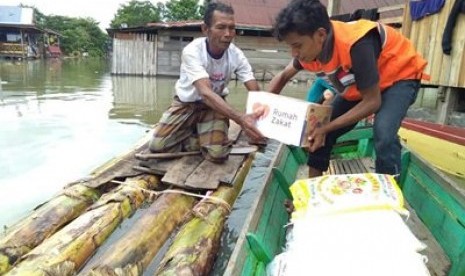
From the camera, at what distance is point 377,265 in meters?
1.48

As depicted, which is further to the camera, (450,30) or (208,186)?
(450,30)

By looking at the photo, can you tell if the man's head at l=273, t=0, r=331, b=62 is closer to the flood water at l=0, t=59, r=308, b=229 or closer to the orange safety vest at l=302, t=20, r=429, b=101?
the orange safety vest at l=302, t=20, r=429, b=101

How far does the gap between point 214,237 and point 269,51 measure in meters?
15.3

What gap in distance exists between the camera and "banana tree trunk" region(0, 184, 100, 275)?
2377mm

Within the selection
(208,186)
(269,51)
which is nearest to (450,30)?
(208,186)

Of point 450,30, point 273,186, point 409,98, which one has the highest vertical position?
point 450,30

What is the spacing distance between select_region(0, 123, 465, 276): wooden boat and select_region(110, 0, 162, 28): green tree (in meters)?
41.2

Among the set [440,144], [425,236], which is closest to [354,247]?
[425,236]

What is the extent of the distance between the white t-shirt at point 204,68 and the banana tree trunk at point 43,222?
1.21 meters

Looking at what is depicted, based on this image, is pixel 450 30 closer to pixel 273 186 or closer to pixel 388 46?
pixel 388 46

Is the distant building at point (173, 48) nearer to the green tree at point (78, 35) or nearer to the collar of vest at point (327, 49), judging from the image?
the collar of vest at point (327, 49)

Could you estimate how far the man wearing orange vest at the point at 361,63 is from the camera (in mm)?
2061

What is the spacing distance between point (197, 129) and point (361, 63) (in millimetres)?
2086

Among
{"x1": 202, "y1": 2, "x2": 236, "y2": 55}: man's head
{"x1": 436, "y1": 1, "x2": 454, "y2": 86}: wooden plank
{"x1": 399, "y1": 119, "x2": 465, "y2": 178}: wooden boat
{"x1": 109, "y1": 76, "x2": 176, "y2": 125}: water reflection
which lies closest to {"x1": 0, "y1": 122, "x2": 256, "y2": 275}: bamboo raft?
{"x1": 202, "y1": 2, "x2": 236, "y2": 55}: man's head
